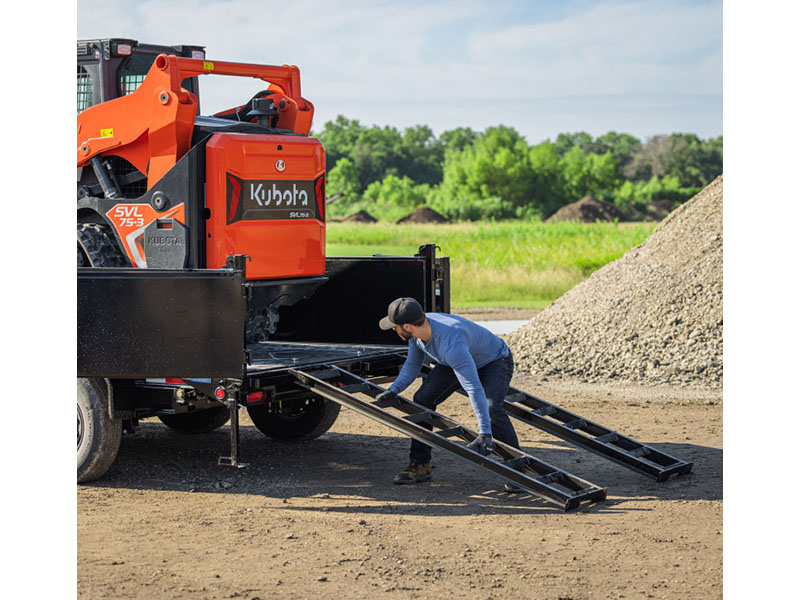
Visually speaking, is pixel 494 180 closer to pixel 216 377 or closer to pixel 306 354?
pixel 306 354

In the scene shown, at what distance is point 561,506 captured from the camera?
6.73 metres

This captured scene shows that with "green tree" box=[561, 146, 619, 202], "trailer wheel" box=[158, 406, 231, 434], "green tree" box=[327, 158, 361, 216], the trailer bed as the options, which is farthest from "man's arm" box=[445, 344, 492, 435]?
"green tree" box=[561, 146, 619, 202]

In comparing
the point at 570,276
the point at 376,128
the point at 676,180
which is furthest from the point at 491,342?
the point at 376,128

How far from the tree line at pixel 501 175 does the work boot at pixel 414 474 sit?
176ft

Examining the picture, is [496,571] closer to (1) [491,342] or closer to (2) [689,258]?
(1) [491,342]

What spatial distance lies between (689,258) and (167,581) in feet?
34.4

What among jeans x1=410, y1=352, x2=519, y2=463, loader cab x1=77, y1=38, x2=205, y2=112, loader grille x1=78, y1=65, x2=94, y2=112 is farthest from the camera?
loader grille x1=78, y1=65, x2=94, y2=112

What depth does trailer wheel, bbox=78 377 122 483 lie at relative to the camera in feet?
23.4

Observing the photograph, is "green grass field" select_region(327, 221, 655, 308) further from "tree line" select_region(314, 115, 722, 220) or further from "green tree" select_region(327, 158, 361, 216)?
"green tree" select_region(327, 158, 361, 216)

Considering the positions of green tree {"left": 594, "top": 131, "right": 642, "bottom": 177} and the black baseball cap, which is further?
green tree {"left": 594, "top": 131, "right": 642, "bottom": 177}

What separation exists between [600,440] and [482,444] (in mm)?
1285

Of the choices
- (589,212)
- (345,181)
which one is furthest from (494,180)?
(589,212)

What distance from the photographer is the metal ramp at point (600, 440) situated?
7.52 meters

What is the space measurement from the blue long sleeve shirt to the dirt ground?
0.76 metres
